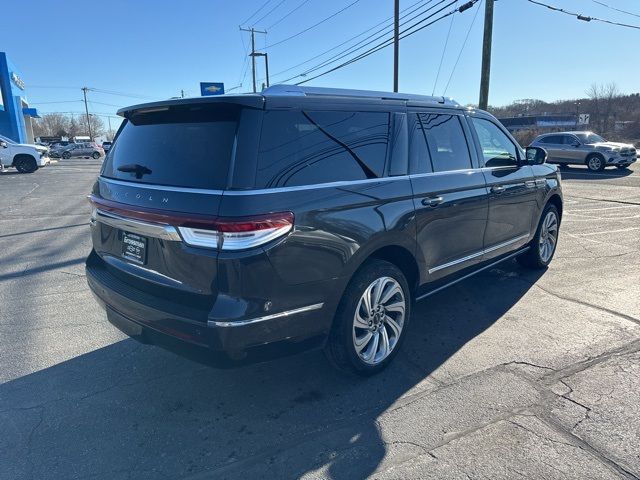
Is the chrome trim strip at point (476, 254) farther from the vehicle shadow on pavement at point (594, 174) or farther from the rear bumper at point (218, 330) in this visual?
the vehicle shadow on pavement at point (594, 174)

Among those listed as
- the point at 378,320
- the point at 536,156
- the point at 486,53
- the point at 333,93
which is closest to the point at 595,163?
the point at 486,53

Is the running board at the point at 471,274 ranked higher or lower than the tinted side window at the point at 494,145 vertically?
lower

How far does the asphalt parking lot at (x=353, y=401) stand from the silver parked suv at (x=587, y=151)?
16.8 metres

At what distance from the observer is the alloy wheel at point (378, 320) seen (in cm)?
318

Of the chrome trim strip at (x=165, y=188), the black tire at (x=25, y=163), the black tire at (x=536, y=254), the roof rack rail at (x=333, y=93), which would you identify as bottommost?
the black tire at (x=536, y=254)

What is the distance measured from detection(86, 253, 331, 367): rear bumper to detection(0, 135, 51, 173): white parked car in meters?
23.6

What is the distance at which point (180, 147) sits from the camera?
9.23 feet

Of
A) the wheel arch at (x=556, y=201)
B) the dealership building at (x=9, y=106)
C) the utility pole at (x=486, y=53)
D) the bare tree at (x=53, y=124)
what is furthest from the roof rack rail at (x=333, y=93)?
the bare tree at (x=53, y=124)

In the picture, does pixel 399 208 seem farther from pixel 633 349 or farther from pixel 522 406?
pixel 633 349

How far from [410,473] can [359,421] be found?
502mm

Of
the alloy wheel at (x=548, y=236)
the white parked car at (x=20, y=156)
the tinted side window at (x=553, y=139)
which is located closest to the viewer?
the alloy wheel at (x=548, y=236)

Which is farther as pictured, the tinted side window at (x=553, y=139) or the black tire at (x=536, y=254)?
the tinted side window at (x=553, y=139)

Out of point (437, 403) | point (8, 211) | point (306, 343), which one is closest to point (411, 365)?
point (437, 403)

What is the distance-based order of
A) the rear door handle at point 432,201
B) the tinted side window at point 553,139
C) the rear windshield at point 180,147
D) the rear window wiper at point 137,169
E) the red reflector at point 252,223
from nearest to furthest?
1. the red reflector at point 252,223
2. the rear windshield at point 180,147
3. the rear window wiper at point 137,169
4. the rear door handle at point 432,201
5. the tinted side window at point 553,139
